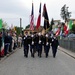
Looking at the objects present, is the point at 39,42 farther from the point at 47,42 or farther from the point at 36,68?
the point at 36,68

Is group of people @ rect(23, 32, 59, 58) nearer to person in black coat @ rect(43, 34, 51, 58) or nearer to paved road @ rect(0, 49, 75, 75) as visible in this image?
person in black coat @ rect(43, 34, 51, 58)

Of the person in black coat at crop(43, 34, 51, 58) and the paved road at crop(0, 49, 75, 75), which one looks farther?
the person in black coat at crop(43, 34, 51, 58)

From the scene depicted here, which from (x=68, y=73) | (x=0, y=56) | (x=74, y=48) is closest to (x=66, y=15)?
(x=74, y=48)

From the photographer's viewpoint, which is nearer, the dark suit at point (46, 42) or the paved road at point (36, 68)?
the paved road at point (36, 68)

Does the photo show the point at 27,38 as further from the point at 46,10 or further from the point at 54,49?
the point at 46,10

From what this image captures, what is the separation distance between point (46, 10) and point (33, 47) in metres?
5.29

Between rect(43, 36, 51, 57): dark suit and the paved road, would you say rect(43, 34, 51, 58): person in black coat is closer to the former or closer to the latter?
rect(43, 36, 51, 57): dark suit

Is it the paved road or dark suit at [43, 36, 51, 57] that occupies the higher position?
dark suit at [43, 36, 51, 57]

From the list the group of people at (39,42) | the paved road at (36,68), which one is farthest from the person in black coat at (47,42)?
the paved road at (36,68)

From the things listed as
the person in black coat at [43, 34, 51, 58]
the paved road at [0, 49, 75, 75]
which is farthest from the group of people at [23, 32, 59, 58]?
the paved road at [0, 49, 75, 75]

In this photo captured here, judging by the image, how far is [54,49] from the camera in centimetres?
2533

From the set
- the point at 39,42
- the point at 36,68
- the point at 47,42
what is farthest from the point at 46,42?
the point at 36,68

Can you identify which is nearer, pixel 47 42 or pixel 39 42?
pixel 47 42

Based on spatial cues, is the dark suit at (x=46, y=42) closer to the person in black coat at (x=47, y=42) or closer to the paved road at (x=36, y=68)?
the person in black coat at (x=47, y=42)
